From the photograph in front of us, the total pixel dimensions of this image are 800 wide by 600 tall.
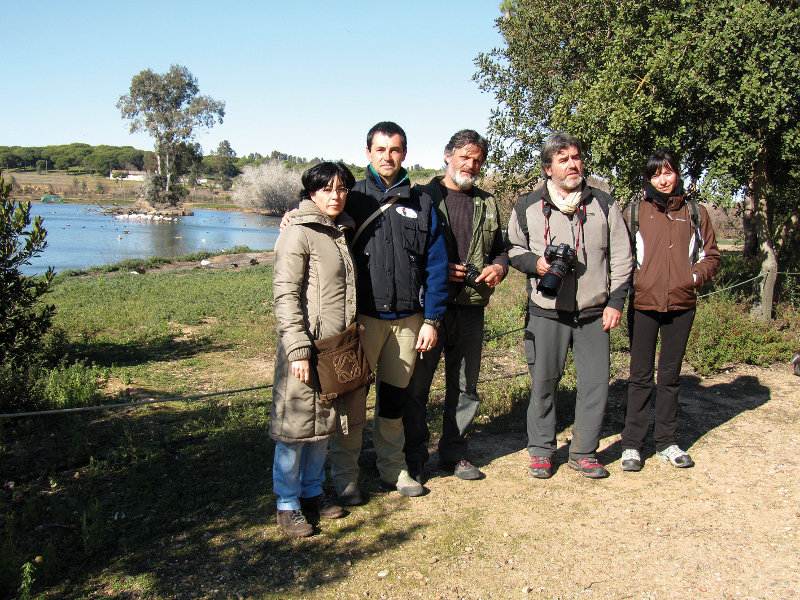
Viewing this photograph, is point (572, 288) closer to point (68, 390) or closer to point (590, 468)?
point (590, 468)

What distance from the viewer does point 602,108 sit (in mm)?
7453

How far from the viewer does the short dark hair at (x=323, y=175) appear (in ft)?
10.6

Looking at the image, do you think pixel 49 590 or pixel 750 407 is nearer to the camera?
pixel 49 590

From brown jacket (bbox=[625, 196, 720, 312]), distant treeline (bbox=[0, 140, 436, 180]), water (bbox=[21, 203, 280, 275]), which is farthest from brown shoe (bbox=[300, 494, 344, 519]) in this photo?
distant treeline (bbox=[0, 140, 436, 180])

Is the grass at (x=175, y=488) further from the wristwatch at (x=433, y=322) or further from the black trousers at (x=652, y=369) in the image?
the wristwatch at (x=433, y=322)

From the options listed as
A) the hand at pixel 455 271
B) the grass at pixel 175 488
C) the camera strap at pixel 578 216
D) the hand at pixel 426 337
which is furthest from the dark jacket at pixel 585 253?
the grass at pixel 175 488

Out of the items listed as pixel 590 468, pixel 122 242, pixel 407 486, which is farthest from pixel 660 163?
pixel 122 242

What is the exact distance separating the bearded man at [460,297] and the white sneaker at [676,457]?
136 centimetres

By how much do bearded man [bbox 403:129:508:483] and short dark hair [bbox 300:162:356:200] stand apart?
0.59 metres

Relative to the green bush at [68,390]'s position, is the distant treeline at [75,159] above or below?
above

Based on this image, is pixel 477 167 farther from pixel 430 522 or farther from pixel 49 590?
pixel 49 590

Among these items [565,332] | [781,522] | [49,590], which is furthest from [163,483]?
[781,522]

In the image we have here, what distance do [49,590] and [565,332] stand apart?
3068 millimetres

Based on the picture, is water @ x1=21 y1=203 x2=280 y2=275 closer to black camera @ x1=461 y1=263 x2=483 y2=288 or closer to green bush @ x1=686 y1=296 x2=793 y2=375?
green bush @ x1=686 y1=296 x2=793 y2=375
